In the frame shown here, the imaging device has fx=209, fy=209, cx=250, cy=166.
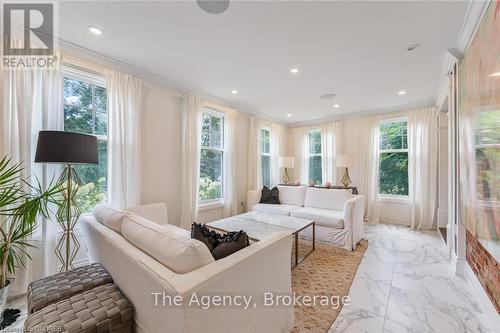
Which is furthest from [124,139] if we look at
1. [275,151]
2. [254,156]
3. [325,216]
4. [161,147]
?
[275,151]

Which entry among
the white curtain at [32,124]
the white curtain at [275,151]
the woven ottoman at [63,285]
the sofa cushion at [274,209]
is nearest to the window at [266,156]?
the white curtain at [275,151]

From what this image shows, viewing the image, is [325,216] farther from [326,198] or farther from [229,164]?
[229,164]

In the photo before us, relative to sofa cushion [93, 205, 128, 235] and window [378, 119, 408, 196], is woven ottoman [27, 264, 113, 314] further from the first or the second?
window [378, 119, 408, 196]

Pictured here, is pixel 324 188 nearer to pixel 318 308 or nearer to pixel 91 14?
pixel 318 308

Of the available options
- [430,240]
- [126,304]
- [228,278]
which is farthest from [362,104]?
[126,304]

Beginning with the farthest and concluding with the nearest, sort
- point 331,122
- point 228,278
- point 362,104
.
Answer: point 331,122 → point 362,104 → point 228,278

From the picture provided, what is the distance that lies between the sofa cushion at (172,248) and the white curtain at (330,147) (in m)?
4.76

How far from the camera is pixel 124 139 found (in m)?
2.72

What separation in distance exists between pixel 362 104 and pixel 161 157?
410 cm

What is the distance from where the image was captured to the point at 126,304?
1286mm

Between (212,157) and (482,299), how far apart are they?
12.7ft

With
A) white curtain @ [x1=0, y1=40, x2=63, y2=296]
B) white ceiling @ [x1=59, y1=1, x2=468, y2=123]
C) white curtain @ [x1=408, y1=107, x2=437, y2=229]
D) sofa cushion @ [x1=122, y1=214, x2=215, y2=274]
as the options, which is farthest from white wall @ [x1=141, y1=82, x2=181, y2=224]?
white curtain @ [x1=408, y1=107, x2=437, y2=229]

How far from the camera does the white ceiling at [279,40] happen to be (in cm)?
181

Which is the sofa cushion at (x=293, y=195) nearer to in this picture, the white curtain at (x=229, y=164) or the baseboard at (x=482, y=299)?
the white curtain at (x=229, y=164)
